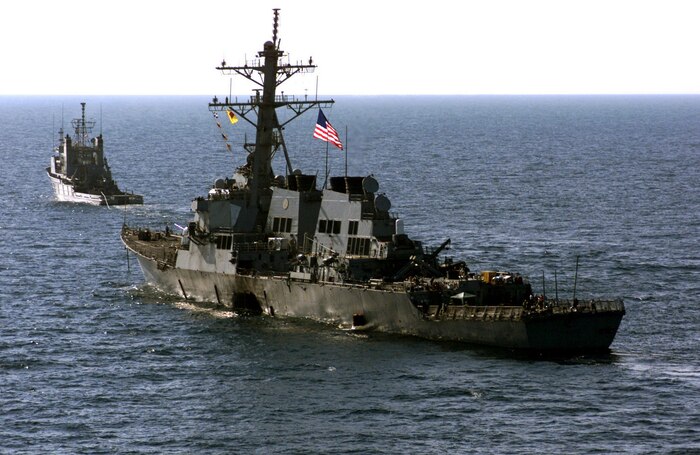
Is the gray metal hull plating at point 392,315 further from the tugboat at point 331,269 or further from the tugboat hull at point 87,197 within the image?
the tugboat hull at point 87,197

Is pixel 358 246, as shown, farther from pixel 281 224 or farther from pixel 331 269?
pixel 281 224

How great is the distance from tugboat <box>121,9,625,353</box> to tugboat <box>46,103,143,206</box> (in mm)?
38884

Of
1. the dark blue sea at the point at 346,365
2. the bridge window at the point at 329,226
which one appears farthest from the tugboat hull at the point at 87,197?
the bridge window at the point at 329,226

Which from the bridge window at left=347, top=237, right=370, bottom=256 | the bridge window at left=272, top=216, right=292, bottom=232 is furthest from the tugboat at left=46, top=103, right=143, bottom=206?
the bridge window at left=347, top=237, right=370, bottom=256

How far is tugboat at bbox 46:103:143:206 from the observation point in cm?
11638

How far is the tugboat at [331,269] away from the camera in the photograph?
184 feet

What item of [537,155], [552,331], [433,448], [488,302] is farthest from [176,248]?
[537,155]

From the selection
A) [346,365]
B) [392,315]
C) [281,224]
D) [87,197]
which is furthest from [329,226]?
[87,197]

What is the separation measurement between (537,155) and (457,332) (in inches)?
4660

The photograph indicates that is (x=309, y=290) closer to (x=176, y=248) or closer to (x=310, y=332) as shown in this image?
(x=310, y=332)

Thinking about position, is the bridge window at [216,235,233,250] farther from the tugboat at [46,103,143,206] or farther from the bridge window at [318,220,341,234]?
the tugboat at [46,103,143,206]

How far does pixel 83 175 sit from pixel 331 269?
63261 millimetres

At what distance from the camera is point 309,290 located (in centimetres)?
6306

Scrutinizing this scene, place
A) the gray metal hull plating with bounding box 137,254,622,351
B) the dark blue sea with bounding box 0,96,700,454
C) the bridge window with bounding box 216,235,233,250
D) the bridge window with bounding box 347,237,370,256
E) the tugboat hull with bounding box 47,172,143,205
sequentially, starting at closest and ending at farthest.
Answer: the dark blue sea with bounding box 0,96,700,454 → the gray metal hull plating with bounding box 137,254,622,351 → the bridge window with bounding box 347,237,370,256 → the bridge window with bounding box 216,235,233,250 → the tugboat hull with bounding box 47,172,143,205
